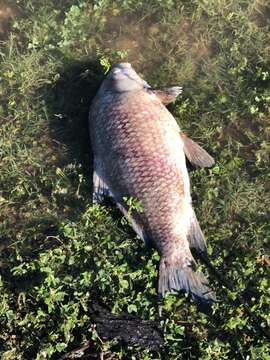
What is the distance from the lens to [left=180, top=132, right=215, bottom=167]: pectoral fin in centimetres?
516

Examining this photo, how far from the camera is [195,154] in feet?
16.9

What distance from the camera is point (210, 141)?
5453 mm

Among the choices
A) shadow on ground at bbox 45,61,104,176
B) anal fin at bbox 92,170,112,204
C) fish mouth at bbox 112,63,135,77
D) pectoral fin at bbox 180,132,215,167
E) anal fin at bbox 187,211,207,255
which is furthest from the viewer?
shadow on ground at bbox 45,61,104,176

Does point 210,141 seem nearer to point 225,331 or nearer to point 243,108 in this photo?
point 243,108

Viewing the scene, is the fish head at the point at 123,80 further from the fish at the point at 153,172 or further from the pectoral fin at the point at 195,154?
the pectoral fin at the point at 195,154

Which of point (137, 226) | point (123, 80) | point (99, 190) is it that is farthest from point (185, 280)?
point (123, 80)

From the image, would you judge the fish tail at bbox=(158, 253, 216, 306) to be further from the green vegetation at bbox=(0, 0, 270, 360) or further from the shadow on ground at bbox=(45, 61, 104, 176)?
the shadow on ground at bbox=(45, 61, 104, 176)

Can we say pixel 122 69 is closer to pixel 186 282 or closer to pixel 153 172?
pixel 153 172

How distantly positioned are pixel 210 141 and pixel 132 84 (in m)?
0.89

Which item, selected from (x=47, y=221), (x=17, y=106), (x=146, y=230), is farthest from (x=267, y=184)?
(x=17, y=106)

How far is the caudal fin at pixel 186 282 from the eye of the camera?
4.73 meters

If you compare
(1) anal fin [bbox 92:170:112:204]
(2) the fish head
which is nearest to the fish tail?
(1) anal fin [bbox 92:170:112:204]

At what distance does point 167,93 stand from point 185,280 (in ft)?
5.31

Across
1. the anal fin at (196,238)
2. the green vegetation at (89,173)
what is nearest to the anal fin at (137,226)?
the green vegetation at (89,173)
